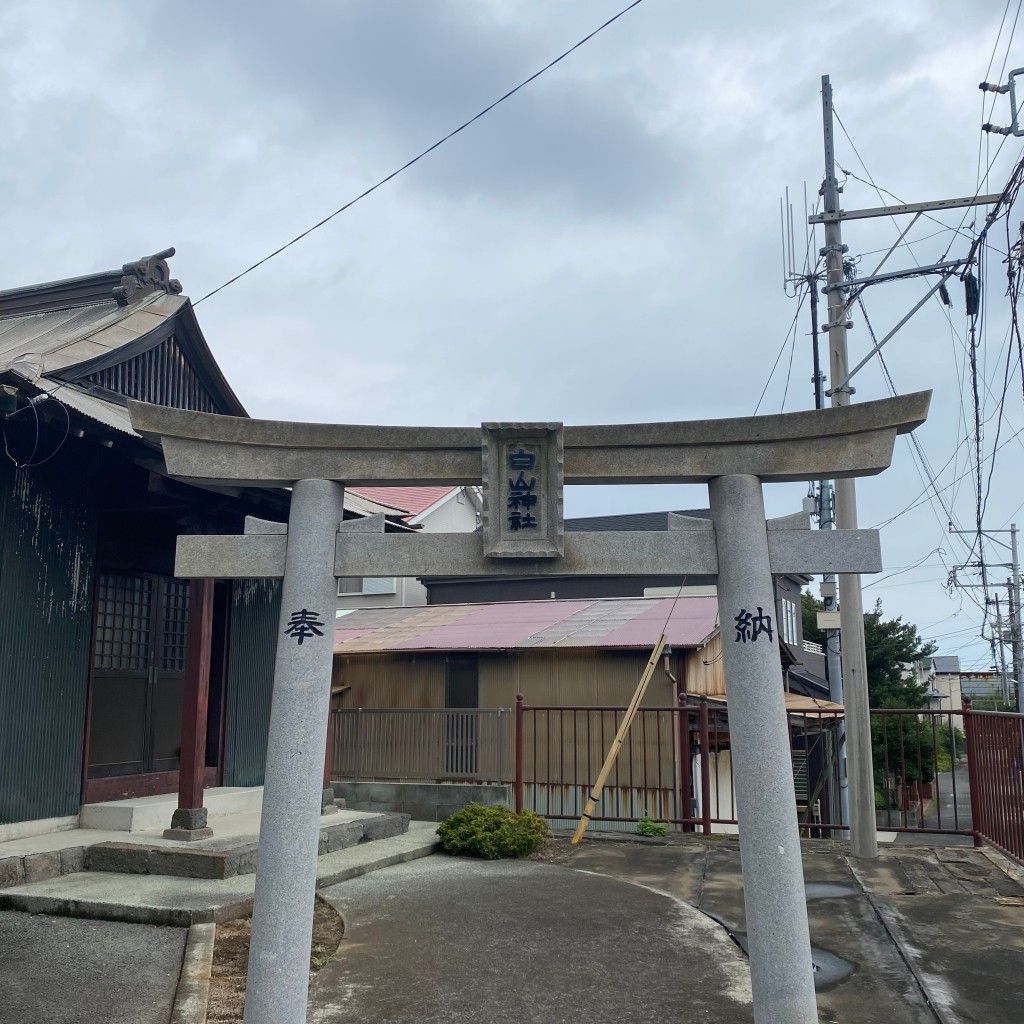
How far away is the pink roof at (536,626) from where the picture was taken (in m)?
17.6

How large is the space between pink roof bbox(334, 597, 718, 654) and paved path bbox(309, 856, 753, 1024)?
8.19m

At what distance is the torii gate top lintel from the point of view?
19.0ft

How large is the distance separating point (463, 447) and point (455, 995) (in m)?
3.48

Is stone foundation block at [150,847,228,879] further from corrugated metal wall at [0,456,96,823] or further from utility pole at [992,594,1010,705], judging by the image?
utility pole at [992,594,1010,705]

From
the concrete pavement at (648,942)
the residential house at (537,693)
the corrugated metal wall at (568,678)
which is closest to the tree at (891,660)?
the residential house at (537,693)

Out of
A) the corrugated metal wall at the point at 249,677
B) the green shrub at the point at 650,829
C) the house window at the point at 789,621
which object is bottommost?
the green shrub at the point at 650,829

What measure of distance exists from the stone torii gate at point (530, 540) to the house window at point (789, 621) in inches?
1027

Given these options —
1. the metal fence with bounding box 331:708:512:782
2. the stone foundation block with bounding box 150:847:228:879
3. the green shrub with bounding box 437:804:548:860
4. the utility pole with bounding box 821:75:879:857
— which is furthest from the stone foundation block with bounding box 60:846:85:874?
the utility pole with bounding box 821:75:879:857

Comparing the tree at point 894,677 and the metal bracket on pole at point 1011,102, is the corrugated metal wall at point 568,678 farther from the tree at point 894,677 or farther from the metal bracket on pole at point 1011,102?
the tree at point 894,677

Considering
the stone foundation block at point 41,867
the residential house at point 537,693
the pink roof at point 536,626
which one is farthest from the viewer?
the pink roof at point 536,626

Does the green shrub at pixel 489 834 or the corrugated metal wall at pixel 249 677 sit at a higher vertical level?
the corrugated metal wall at pixel 249 677

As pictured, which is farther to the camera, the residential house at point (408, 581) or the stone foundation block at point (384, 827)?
the residential house at point (408, 581)

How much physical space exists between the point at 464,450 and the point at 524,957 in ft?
12.3

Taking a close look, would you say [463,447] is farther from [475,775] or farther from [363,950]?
[475,775]
